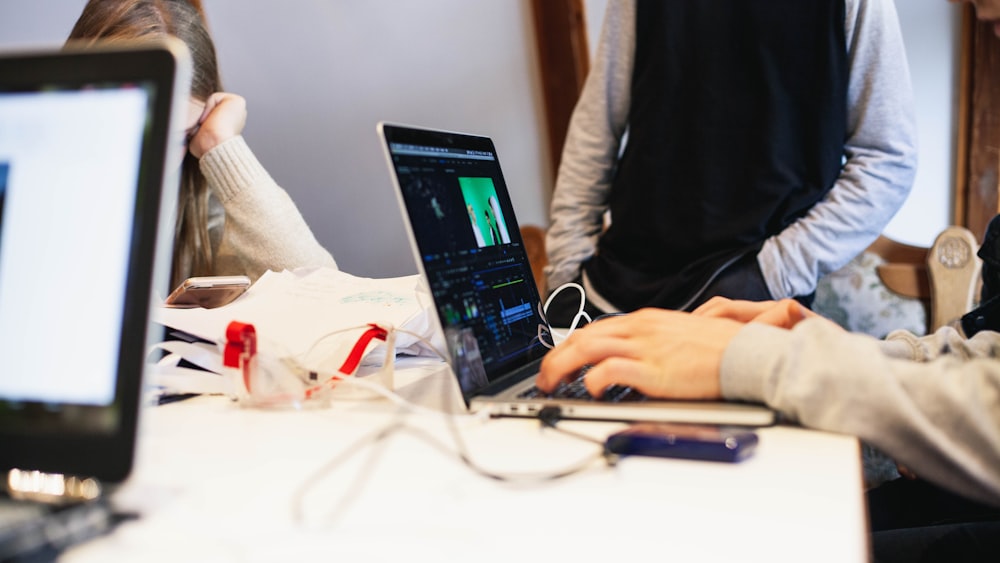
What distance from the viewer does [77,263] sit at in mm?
541

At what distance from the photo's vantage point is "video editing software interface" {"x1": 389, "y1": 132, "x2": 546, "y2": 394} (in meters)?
0.76

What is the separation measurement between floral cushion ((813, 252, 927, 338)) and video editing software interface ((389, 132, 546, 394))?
1.38 meters

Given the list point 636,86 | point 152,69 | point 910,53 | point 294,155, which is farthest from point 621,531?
point 294,155

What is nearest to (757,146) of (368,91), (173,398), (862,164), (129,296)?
(862,164)

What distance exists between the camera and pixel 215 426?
783mm

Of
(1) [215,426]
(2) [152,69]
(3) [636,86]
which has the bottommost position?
(1) [215,426]

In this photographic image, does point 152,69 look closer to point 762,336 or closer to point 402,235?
point 762,336

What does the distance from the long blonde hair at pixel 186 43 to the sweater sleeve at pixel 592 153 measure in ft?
2.60

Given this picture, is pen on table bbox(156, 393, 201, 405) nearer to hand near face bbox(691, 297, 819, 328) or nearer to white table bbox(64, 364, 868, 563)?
white table bbox(64, 364, 868, 563)

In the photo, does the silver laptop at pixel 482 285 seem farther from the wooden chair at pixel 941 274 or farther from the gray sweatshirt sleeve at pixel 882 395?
the wooden chair at pixel 941 274

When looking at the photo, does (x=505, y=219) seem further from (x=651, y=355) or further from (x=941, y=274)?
(x=941, y=274)

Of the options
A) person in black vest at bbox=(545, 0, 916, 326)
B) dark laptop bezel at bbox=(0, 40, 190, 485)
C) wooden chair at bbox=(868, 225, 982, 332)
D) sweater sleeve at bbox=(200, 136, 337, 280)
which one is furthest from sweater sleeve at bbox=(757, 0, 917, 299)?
dark laptop bezel at bbox=(0, 40, 190, 485)

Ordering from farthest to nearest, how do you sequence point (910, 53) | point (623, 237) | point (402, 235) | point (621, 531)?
point (402, 235)
point (910, 53)
point (623, 237)
point (621, 531)

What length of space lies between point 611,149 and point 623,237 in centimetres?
25
